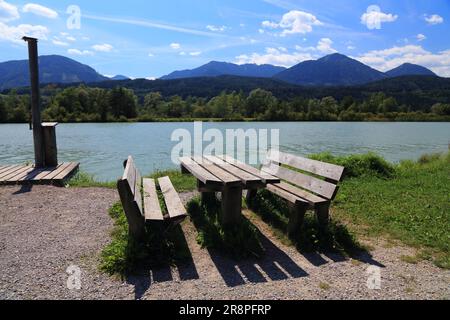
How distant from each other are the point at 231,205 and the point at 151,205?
105 centimetres

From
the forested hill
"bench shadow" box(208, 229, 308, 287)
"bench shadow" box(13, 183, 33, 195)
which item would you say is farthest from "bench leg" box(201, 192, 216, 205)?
the forested hill

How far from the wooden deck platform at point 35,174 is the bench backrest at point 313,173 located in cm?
495

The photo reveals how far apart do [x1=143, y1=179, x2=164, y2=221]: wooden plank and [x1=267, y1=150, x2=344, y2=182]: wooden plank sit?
238 cm

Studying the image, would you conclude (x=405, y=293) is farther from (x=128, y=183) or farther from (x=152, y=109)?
(x=152, y=109)

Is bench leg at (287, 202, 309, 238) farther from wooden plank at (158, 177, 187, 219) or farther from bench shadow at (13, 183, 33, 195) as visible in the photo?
bench shadow at (13, 183, 33, 195)

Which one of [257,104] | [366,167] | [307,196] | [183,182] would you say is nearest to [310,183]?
[307,196]

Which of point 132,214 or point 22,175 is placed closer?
point 132,214

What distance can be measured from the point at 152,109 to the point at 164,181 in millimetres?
82044

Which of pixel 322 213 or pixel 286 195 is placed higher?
pixel 286 195

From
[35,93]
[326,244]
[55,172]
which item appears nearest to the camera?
[326,244]

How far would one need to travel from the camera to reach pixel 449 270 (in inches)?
160

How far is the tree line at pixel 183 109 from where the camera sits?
6431 centimetres

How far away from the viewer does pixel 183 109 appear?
84562mm

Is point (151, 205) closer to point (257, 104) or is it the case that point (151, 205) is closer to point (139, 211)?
point (139, 211)
